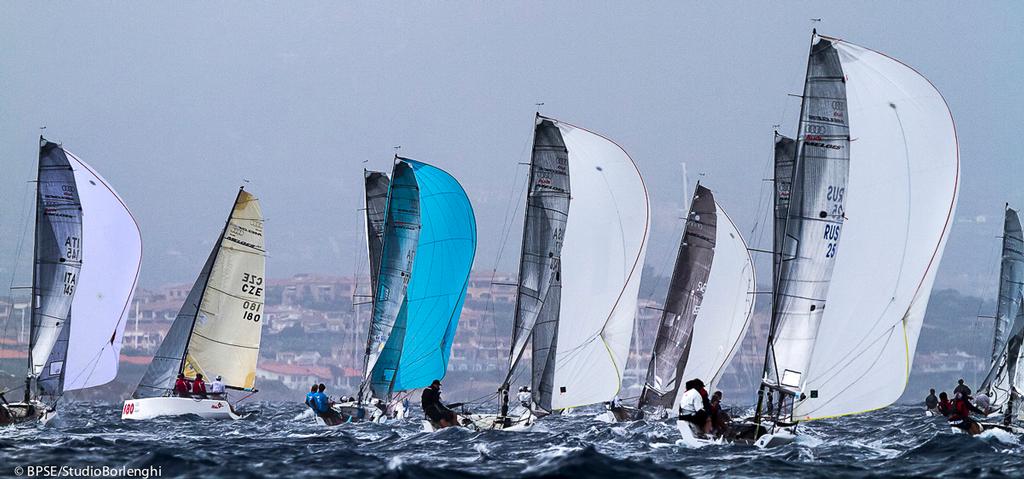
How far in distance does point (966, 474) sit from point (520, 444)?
938 cm

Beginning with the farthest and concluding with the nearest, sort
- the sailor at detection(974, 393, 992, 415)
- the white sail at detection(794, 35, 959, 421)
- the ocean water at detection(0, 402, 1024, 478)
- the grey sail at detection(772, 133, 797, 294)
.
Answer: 1. the sailor at detection(974, 393, 992, 415)
2. the grey sail at detection(772, 133, 797, 294)
3. the white sail at detection(794, 35, 959, 421)
4. the ocean water at detection(0, 402, 1024, 478)

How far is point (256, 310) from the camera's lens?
43156mm

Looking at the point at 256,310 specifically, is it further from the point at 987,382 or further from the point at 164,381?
the point at 987,382

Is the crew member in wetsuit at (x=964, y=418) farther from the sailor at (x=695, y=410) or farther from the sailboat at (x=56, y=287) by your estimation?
the sailboat at (x=56, y=287)

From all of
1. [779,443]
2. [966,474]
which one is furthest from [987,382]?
[966,474]

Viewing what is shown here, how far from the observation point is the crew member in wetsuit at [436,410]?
30812 millimetres

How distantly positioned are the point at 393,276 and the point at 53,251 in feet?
31.6

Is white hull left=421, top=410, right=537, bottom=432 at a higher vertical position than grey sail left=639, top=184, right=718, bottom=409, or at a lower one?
lower

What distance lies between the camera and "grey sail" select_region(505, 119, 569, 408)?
104ft

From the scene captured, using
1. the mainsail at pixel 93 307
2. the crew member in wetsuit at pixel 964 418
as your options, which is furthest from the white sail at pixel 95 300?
the crew member in wetsuit at pixel 964 418

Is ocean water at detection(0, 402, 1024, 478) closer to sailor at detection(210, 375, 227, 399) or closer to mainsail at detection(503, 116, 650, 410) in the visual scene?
mainsail at detection(503, 116, 650, 410)

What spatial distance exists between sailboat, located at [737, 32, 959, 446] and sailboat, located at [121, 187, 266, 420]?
21141 mm

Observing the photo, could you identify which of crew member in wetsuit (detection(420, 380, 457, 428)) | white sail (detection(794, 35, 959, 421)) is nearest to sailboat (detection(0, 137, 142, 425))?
crew member in wetsuit (detection(420, 380, 457, 428))

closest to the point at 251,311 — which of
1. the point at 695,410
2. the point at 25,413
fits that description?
the point at 25,413
